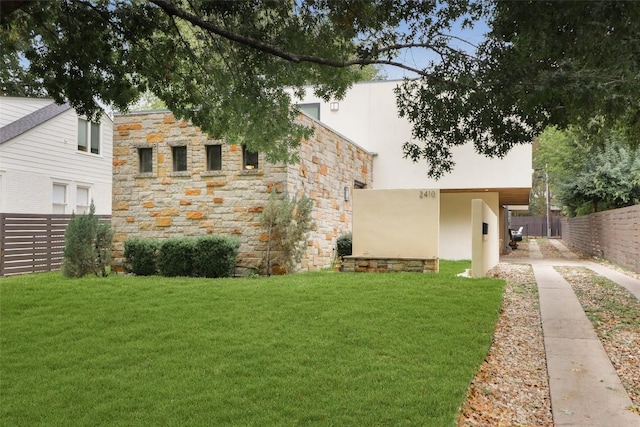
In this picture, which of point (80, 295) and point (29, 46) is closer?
point (29, 46)

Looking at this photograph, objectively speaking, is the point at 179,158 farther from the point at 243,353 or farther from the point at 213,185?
the point at 243,353

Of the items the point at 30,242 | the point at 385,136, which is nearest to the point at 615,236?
the point at 385,136

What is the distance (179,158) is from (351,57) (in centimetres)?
647

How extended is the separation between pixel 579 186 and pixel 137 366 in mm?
18919

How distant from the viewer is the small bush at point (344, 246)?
14.8 metres

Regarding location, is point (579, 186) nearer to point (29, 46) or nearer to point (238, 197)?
point (238, 197)

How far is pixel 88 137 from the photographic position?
1880 centimetres

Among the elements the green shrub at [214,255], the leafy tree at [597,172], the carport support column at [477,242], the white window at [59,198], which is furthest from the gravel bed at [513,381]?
the white window at [59,198]

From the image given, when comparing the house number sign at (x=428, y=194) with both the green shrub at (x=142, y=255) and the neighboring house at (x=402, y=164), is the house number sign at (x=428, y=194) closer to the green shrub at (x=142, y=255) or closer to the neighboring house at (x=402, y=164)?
the neighboring house at (x=402, y=164)

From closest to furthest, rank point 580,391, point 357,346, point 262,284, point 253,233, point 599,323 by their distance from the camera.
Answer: point 580,391 < point 357,346 < point 599,323 < point 262,284 < point 253,233

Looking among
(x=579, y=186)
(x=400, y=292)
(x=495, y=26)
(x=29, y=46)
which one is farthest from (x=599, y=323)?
(x=579, y=186)

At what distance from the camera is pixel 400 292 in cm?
869

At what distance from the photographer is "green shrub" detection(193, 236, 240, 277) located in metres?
11.5

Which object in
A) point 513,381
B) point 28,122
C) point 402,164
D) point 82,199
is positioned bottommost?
point 513,381
